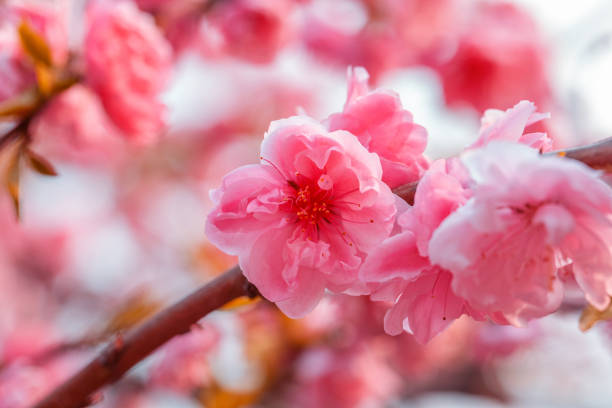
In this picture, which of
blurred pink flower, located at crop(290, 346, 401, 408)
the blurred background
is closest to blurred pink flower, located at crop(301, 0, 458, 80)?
the blurred background

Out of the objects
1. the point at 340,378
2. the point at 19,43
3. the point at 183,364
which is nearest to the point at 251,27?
the point at 19,43

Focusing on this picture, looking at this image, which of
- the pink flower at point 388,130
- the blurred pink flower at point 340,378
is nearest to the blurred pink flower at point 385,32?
the blurred pink flower at point 340,378

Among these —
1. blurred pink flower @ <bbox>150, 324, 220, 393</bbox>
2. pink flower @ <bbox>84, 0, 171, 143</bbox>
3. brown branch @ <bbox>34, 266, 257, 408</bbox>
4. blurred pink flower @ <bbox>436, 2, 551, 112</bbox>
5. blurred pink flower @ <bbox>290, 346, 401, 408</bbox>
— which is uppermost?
pink flower @ <bbox>84, 0, 171, 143</bbox>

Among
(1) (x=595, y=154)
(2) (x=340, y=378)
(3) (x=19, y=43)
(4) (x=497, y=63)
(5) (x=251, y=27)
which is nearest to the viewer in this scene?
(1) (x=595, y=154)

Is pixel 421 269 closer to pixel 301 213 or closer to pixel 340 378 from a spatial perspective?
pixel 301 213

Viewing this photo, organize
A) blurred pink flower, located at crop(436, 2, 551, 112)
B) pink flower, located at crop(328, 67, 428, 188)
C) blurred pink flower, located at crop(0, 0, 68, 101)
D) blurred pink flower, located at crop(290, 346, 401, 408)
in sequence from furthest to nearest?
blurred pink flower, located at crop(436, 2, 551, 112)
blurred pink flower, located at crop(290, 346, 401, 408)
blurred pink flower, located at crop(0, 0, 68, 101)
pink flower, located at crop(328, 67, 428, 188)

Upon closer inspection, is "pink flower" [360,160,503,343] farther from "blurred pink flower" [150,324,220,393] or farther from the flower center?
"blurred pink flower" [150,324,220,393]

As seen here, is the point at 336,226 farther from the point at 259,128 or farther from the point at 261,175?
the point at 259,128

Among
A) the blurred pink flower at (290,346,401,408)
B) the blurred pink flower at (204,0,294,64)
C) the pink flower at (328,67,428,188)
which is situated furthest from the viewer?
the blurred pink flower at (290,346,401,408)
